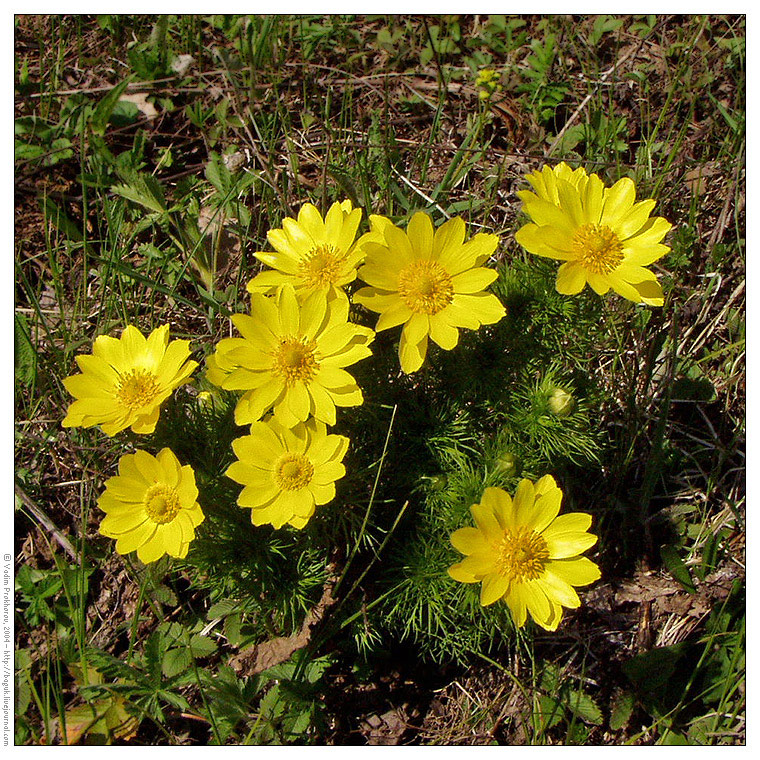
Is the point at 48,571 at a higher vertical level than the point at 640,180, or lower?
lower

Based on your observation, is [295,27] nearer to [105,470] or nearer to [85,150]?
[85,150]

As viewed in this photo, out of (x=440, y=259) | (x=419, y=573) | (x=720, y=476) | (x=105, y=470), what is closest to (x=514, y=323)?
(x=440, y=259)

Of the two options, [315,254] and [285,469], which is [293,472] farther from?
[315,254]

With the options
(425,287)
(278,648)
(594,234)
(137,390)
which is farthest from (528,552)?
(137,390)

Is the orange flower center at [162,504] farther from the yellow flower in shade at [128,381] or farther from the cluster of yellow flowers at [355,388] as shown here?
the yellow flower in shade at [128,381]

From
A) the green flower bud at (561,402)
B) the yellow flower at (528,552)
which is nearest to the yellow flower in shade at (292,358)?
the yellow flower at (528,552)

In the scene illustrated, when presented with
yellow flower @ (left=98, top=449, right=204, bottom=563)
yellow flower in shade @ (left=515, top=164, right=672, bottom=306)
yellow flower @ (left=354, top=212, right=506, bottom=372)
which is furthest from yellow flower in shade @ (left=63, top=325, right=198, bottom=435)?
yellow flower in shade @ (left=515, top=164, right=672, bottom=306)

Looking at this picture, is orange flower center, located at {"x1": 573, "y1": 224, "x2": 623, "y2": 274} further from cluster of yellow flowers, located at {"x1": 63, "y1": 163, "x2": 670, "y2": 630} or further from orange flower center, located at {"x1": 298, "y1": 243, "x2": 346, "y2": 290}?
orange flower center, located at {"x1": 298, "y1": 243, "x2": 346, "y2": 290}
